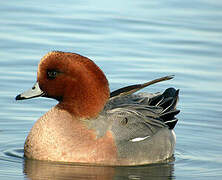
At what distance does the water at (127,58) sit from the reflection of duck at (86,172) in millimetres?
12

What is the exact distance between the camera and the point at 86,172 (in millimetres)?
9484

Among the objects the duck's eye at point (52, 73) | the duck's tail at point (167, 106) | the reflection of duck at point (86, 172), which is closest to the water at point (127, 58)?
the reflection of duck at point (86, 172)

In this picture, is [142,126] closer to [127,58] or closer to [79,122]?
[79,122]

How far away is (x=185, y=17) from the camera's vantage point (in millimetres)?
17266

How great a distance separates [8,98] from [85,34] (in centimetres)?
385

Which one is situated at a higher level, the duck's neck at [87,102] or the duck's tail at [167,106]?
the duck's neck at [87,102]

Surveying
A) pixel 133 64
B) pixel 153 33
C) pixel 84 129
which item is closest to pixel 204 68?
pixel 133 64

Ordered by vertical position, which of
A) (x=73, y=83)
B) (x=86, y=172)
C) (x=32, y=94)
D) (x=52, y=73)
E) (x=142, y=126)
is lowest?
(x=86, y=172)

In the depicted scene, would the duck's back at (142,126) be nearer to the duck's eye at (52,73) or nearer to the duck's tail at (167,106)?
the duck's tail at (167,106)

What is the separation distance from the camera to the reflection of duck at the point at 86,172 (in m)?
9.35

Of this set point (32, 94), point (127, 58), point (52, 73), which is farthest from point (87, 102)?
point (127, 58)

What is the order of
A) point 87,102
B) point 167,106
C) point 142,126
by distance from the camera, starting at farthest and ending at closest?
point 167,106 → point 142,126 → point 87,102

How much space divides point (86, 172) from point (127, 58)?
5.17 meters

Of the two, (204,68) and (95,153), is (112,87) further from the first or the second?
(95,153)
